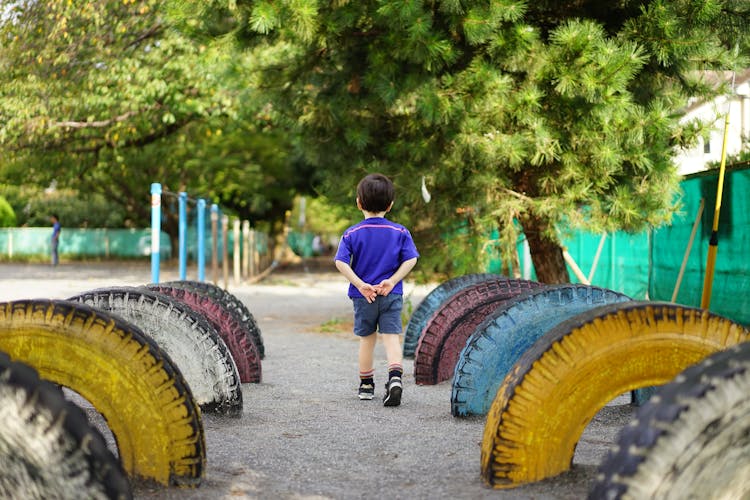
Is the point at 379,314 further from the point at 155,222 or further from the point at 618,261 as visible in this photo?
the point at 618,261

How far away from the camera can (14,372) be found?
Result: 2520mm

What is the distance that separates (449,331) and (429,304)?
5.25 feet

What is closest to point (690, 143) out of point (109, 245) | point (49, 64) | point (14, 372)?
point (14, 372)

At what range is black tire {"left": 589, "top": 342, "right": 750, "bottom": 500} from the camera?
94.8 inches

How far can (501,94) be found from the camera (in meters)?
8.35

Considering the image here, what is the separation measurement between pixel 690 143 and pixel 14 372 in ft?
25.2

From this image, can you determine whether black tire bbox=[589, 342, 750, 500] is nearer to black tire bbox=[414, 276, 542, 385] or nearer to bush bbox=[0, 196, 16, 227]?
black tire bbox=[414, 276, 542, 385]

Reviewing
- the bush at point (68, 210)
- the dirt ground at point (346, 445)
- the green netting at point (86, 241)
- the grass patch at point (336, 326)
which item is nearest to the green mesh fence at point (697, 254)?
the grass patch at point (336, 326)

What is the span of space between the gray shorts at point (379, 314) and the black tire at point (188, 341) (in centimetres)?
105

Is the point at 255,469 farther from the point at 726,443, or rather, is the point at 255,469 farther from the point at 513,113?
the point at 513,113

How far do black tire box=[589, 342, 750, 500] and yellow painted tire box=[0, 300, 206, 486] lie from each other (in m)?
1.60

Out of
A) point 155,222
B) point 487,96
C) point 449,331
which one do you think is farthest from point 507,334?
point 155,222

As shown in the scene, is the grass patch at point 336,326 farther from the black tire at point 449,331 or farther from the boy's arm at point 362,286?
the boy's arm at point 362,286

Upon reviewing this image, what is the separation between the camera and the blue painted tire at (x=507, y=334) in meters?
4.83
